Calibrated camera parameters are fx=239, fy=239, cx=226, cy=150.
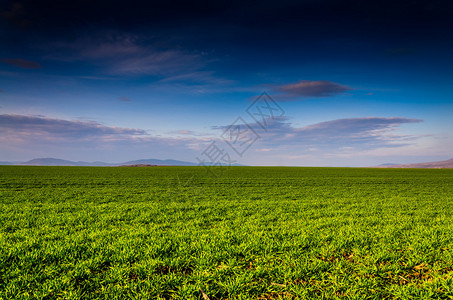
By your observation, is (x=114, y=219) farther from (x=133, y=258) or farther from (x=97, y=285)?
(x=97, y=285)

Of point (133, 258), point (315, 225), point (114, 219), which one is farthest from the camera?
point (114, 219)

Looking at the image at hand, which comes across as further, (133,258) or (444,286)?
(133,258)

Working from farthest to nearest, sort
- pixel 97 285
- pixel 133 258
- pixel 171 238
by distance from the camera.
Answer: pixel 171 238, pixel 133 258, pixel 97 285

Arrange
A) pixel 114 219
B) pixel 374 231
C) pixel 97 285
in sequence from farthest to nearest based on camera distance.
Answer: pixel 114 219
pixel 374 231
pixel 97 285

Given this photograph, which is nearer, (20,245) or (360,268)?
(360,268)

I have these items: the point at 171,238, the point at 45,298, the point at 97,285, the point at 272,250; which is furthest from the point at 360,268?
the point at 45,298

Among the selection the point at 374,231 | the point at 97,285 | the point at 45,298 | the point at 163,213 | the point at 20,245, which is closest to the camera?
the point at 45,298

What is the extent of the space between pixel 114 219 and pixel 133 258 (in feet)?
14.9

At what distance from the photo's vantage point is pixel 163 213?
10438 millimetres

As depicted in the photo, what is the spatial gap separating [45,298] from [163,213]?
21.3 feet

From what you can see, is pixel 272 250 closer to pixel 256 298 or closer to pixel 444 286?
pixel 256 298

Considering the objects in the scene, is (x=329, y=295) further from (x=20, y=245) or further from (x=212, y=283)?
(x=20, y=245)

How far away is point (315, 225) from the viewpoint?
8422mm

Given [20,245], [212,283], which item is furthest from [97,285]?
[20,245]
